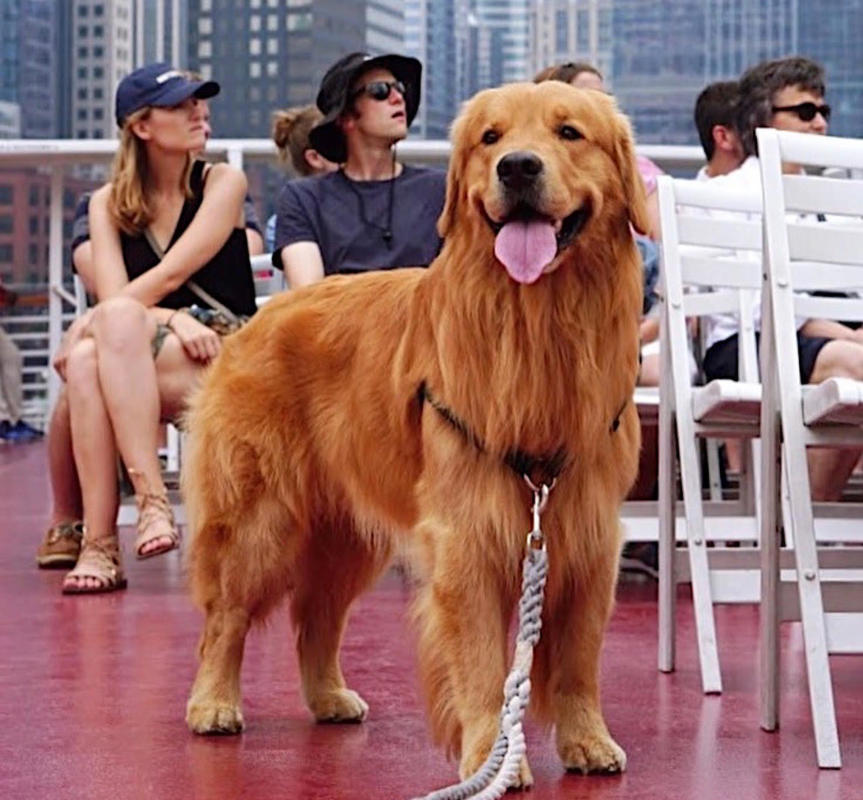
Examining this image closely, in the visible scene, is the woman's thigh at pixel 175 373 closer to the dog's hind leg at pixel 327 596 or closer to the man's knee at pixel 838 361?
the man's knee at pixel 838 361

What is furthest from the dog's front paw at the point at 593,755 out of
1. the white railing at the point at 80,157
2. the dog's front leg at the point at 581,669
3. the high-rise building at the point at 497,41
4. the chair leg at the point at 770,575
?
the high-rise building at the point at 497,41

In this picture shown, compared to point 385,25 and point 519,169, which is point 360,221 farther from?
point 385,25

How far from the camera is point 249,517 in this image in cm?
393

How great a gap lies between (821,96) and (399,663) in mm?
2334

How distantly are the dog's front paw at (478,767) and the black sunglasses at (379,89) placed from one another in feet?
9.27

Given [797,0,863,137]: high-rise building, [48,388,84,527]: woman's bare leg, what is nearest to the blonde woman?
[48,388,84,527]: woman's bare leg

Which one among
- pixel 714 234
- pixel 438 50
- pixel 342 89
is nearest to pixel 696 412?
pixel 714 234

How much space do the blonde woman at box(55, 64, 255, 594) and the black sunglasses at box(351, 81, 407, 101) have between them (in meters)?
0.65

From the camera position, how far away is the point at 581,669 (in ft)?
11.5

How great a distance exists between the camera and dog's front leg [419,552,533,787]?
131 inches

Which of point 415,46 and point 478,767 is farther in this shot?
point 415,46

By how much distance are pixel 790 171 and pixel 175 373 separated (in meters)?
1.84

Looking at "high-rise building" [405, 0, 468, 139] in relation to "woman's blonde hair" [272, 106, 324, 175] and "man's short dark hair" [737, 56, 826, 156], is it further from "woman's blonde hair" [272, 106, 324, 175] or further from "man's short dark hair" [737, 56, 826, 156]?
"man's short dark hair" [737, 56, 826, 156]

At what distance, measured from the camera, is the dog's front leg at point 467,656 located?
333 centimetres
